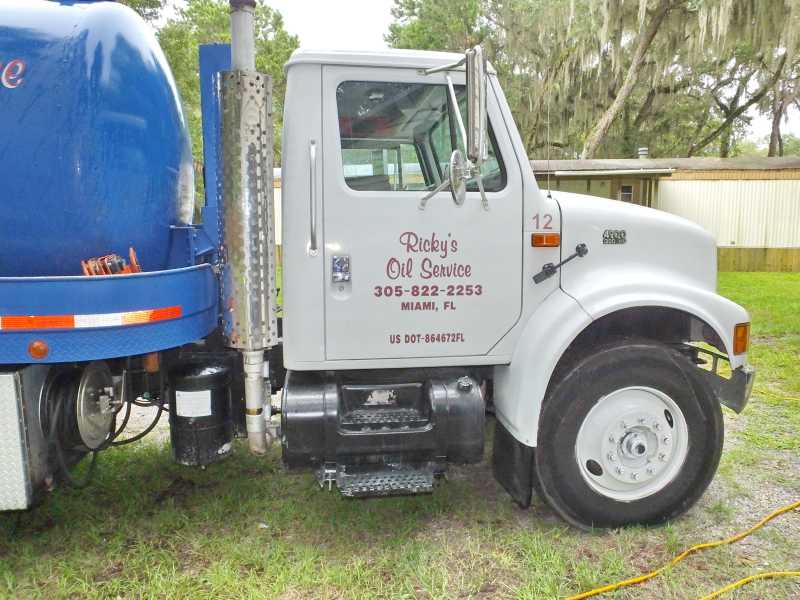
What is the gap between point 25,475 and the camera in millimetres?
2645

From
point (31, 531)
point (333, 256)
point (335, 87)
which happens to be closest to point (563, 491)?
point (333, 256)

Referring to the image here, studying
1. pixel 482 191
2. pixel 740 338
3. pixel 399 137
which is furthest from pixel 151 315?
pixel 740 338

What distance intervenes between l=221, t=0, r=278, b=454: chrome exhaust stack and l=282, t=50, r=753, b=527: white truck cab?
11 centimetres

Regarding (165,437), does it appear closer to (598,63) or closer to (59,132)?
(59,132)

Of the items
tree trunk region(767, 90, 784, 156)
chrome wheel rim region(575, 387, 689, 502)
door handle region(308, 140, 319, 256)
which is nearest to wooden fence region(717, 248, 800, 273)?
tree trunk region(767, 90, 784, 156)

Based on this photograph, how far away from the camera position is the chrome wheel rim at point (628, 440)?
10.2 ft

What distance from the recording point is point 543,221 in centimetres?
307

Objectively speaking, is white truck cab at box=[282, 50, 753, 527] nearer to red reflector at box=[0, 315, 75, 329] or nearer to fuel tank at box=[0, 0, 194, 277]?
fuel tank at box=[0, 0, 194, 277]

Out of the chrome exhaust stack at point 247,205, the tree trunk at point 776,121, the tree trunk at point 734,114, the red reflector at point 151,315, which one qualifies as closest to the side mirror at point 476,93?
the chrome exhaust stack at point 247,205

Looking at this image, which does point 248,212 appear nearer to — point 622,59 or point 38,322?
point 38,322

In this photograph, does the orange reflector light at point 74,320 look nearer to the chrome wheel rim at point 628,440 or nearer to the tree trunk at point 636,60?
the chrome wheel rim at point 628,440

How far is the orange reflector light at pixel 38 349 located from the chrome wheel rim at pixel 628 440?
2.46m

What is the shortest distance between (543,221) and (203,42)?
1856cm

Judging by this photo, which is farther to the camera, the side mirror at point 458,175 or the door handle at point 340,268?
the door handle at point 340,268
